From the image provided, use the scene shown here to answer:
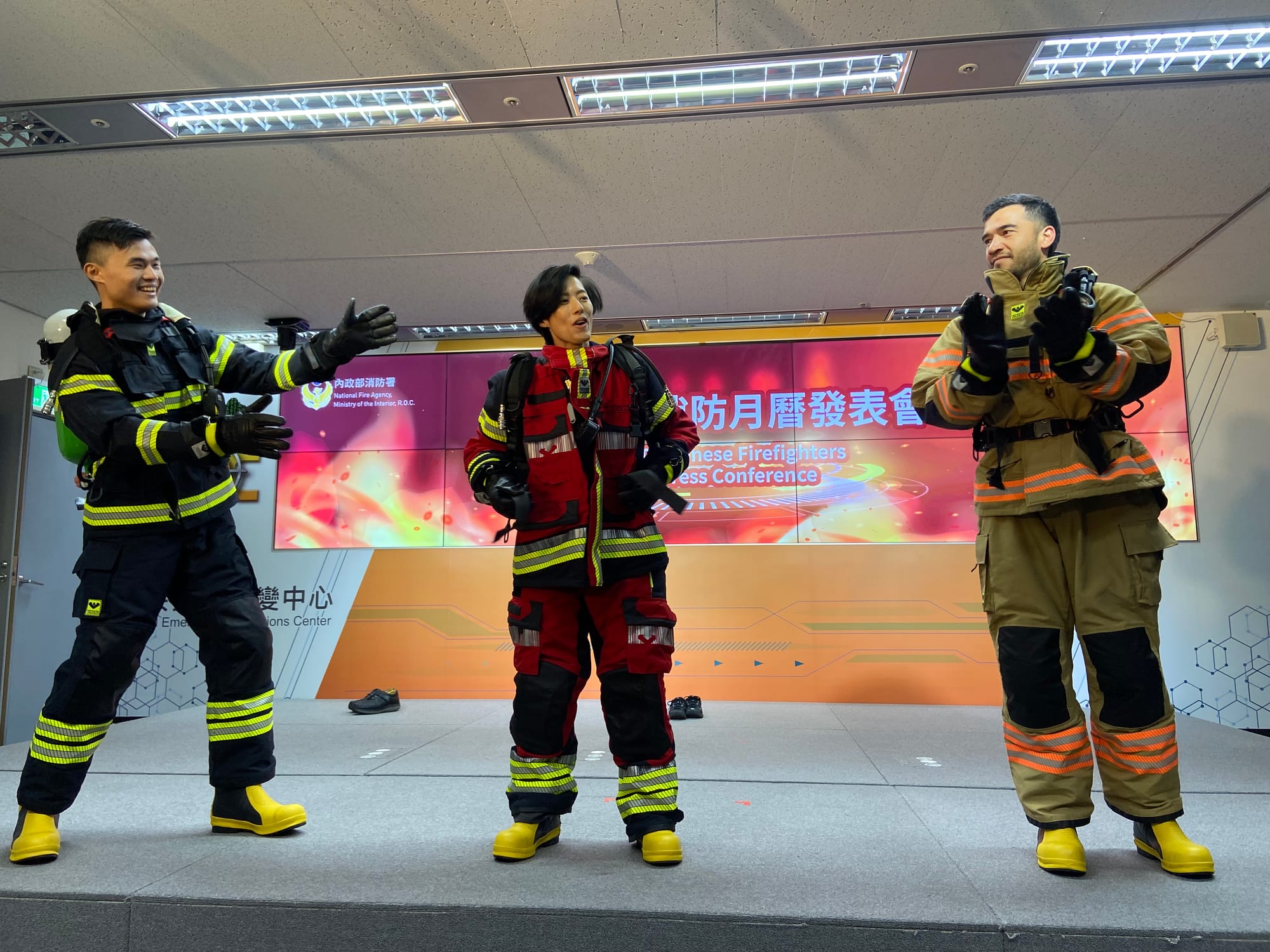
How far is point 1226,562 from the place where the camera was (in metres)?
Result: 5.34

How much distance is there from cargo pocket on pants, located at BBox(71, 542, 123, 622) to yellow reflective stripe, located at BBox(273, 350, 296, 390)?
0.59 meters

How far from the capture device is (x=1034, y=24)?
2801 millimetres

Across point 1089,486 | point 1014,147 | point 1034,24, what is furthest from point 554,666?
point 1014,147

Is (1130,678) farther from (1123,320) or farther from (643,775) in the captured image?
(643,775)

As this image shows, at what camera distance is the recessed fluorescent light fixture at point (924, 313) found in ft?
18.1

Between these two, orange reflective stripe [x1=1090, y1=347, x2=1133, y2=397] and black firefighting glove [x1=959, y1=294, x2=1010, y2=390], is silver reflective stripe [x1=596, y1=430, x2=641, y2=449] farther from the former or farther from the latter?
orange reflective stripe [x1=1090, y1=347, x2=1133, y2=397]

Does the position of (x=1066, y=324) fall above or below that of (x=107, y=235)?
below

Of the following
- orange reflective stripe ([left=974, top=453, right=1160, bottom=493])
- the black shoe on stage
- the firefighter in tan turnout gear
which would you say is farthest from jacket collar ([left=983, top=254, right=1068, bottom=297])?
the black shoe on stage

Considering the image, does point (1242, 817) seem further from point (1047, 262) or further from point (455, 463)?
point (455, 463)

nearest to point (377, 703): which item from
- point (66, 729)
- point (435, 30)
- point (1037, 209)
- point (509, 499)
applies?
point (66, 729)

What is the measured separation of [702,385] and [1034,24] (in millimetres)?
3245

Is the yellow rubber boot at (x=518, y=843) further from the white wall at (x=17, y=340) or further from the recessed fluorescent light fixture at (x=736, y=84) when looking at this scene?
the white wall at (x=17, y=340)

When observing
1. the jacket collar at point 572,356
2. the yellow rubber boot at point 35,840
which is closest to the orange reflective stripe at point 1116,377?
the jacket collar at point 572,356

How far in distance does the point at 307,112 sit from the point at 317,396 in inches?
119
